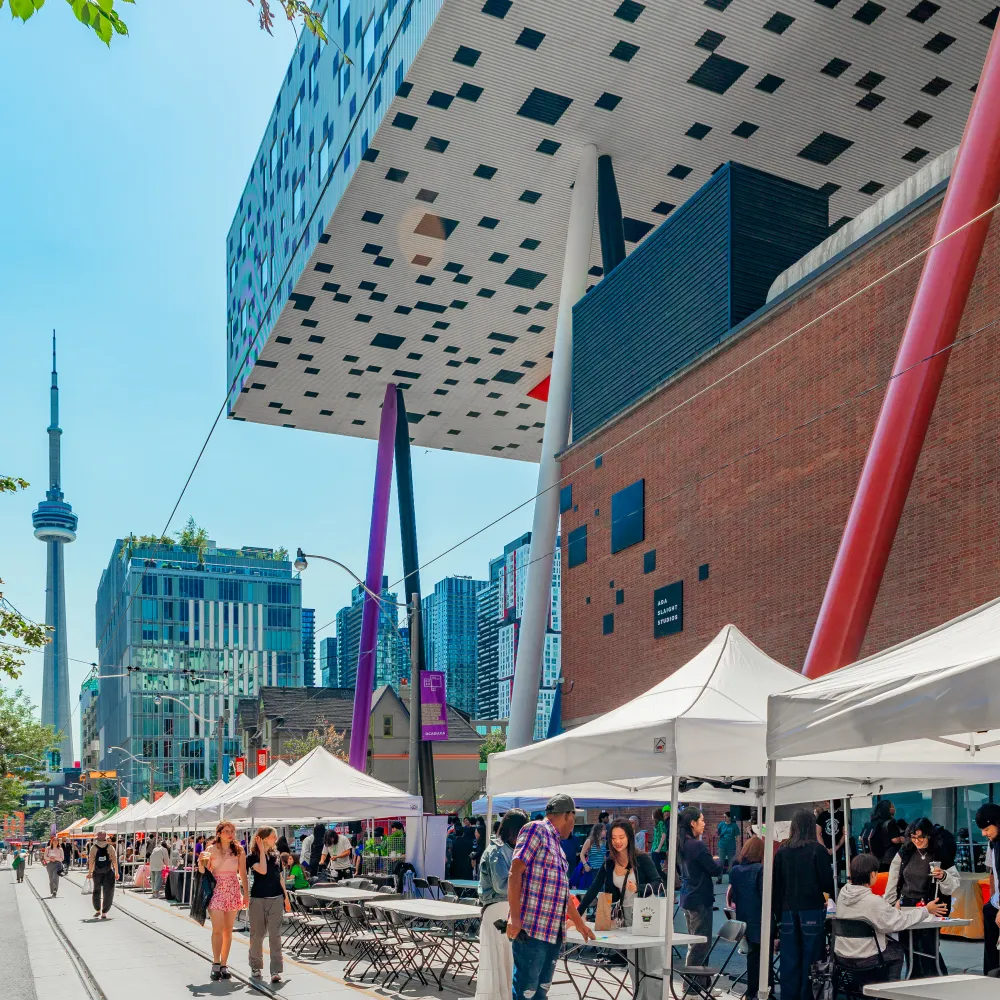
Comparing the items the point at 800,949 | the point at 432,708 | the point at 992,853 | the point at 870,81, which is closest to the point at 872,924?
the point at 800,949

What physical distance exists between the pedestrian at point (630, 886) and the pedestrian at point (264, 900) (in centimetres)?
539

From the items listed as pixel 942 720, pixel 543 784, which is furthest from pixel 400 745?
pixel 942 720

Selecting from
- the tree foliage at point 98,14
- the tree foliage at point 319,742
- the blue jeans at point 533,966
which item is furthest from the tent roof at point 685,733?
the tree foliage at point 319,742

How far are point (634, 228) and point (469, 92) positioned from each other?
401 inches

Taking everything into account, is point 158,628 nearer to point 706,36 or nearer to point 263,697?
point 263,697

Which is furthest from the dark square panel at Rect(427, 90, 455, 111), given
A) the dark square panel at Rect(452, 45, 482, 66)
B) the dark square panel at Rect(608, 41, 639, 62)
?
the dark square panel at Rect(608, 41, 639, 62)

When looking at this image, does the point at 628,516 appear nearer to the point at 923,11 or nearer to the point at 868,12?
the point at 868,12

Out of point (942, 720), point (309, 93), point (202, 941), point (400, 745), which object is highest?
point (309, 93)

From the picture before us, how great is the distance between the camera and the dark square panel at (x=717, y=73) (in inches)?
1241

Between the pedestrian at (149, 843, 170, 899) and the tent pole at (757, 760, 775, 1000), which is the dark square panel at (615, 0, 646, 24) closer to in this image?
the tent pole at (757, 760, 775, 1000)

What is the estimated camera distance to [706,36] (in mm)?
30500

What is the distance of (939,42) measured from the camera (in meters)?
30.9

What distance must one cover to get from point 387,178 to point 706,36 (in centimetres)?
1112

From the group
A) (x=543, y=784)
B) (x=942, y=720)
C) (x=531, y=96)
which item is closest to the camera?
(x=942, y=720)
